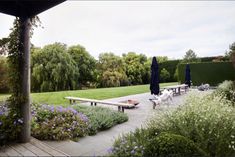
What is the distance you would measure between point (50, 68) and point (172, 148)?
15904 millimetres

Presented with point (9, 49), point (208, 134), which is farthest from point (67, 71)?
point (208, 134)

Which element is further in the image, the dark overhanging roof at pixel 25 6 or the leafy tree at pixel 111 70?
the leafy tree at pixel 111 70

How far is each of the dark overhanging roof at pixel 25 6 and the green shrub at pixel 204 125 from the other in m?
2.94

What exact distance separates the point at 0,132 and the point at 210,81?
57.1 ft

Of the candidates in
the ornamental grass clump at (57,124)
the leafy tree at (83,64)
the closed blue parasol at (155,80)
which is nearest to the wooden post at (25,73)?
the ornamental grass clump at (57,124)

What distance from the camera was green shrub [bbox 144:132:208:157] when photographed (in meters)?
2.46

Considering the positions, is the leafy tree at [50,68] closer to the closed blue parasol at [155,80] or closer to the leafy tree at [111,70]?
the leafy tree at [111,70]

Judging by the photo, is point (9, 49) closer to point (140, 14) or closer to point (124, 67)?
point (140, 14)

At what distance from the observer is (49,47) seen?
17.4 metres

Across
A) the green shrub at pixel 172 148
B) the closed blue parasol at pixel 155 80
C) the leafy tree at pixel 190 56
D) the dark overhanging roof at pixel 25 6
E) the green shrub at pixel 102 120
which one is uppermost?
the leafy tree at pixel 190 56

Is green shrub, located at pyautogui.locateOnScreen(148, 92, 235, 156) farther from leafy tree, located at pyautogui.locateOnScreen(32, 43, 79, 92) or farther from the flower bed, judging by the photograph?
leafy tree, located at pyautogui.locateOnScreen(32, 43, 79, 92)

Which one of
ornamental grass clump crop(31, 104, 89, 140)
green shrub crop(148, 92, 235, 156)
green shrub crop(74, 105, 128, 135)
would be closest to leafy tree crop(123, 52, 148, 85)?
green shrub crop(74, 105, 128, 135)

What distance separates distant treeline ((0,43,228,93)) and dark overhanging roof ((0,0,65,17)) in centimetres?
1058

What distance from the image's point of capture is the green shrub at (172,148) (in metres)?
2.46
